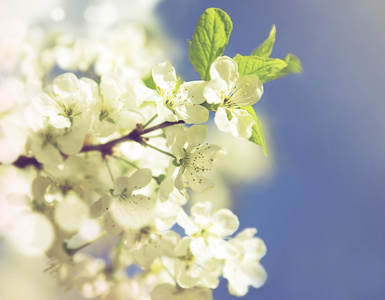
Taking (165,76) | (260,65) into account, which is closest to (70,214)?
(165,76)

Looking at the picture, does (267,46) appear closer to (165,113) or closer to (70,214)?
(165,113)

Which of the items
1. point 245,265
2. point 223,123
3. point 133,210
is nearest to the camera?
point 223,123

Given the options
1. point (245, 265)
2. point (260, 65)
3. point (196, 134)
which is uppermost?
point (260, 65)

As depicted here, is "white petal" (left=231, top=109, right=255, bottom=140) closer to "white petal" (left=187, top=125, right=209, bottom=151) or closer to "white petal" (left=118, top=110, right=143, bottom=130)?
"white petal" (left=187, top=125, right=209, bottom=151)

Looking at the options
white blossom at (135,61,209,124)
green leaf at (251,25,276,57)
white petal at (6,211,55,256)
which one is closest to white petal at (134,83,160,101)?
white blossom at (135,61,209,124)

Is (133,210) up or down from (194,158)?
down

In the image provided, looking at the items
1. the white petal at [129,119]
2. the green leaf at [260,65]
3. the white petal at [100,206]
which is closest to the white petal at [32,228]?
the white petal at [100,206]

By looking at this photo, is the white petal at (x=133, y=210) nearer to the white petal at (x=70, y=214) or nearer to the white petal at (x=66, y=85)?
the white petal at (x=70, y=214)

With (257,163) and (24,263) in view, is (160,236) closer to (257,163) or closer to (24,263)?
(24,263)
